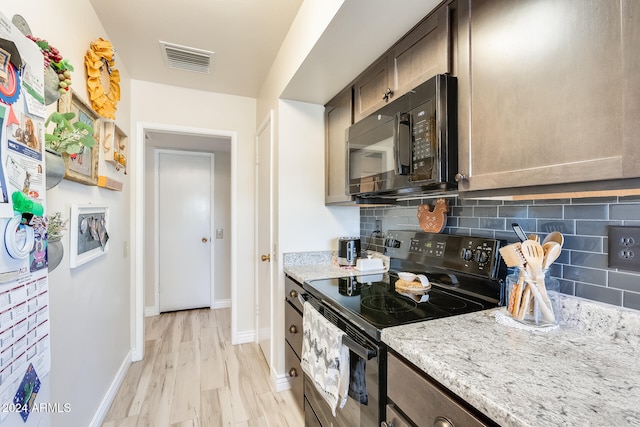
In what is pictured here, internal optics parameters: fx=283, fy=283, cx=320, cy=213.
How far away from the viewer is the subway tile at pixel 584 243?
883mm

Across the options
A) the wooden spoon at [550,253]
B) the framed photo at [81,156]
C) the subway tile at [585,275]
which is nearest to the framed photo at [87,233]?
the framed photo at [81,156]

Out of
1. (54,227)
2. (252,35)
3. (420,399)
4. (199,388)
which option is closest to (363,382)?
(420,399)

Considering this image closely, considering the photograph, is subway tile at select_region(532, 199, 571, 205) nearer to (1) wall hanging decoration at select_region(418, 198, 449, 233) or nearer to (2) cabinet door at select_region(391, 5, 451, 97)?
(1) wall hanging decoration at select_region(418, 198, 449, 233)

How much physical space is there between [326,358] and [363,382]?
0.74ft

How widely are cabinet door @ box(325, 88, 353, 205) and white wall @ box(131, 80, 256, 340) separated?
1038 millimetres

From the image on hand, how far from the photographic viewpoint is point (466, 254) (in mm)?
1229

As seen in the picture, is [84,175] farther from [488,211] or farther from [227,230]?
[227,230]

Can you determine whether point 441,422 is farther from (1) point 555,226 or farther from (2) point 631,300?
(1) point 555,226

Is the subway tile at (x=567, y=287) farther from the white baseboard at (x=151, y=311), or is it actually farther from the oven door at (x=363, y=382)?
the white baseboard at (x=151, y=311)

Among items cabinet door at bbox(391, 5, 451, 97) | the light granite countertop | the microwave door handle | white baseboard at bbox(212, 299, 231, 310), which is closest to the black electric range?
the light granite countertop

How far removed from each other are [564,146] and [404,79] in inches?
29.1

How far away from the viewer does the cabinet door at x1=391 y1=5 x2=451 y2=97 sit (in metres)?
1.04

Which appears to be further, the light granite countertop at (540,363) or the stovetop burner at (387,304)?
the stovetop burner at (387,304)

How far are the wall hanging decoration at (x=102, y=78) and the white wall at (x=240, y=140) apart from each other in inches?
28.7
